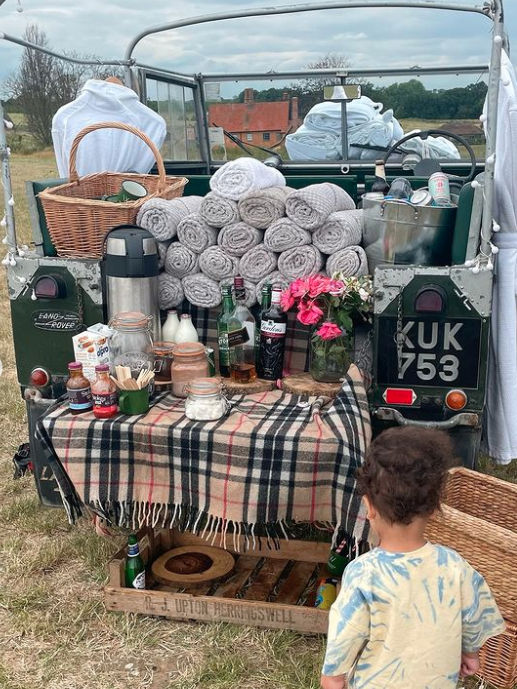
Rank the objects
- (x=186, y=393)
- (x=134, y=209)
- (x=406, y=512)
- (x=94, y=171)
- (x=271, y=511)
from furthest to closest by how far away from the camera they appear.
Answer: (x=94, y=171)
(x=134, y=209)
(x=186, y=393)
(x=271, y=511)
(x=406, y=512)

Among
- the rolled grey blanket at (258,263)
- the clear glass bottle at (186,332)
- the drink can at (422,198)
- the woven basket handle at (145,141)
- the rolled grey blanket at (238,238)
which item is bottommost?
the clear glass bottle at (186,332)

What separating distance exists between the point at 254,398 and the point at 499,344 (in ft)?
3.22

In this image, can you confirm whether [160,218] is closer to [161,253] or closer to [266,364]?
[161,253]

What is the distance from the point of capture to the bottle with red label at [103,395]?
2820 mm

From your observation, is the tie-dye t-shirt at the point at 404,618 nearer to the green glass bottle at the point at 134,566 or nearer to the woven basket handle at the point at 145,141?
the green glass bottle at the point at 134,566

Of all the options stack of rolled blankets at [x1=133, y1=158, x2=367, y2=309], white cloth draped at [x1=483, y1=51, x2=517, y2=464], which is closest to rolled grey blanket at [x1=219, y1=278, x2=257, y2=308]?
stack of rolled blankets at [x1=133, y1=158, x2=367, y2=309]

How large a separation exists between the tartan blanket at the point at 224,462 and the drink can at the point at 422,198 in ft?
2.69

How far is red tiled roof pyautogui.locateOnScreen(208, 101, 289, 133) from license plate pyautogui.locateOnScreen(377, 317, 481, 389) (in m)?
2.92

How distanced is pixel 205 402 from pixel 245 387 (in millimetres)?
320

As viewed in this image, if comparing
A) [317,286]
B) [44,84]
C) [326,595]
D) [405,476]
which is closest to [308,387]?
[317,286]

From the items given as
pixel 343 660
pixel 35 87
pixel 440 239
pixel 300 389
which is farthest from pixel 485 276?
pixel 35 87

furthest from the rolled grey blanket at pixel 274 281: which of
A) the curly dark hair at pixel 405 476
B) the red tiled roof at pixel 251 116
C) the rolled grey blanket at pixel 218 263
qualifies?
the red tiled roof at pixel 251 116

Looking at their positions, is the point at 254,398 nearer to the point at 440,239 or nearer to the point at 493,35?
the point at 440,239

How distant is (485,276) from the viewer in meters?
2.88
